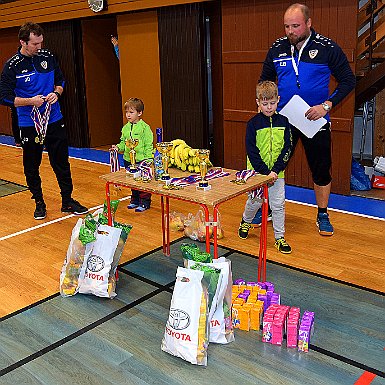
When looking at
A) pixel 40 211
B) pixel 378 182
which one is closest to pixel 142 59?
pixel 40 211

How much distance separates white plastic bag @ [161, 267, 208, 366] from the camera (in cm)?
234

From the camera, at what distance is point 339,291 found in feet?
9.96

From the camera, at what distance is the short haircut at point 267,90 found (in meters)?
3.20

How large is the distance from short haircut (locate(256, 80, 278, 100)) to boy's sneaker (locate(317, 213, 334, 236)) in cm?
118

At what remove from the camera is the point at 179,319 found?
2.37 m

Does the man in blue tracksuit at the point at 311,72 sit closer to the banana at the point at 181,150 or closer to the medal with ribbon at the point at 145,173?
the banana at the point at 181,150

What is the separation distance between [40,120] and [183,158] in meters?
→ 1.68

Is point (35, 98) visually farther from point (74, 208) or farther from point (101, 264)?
point (101, 264)

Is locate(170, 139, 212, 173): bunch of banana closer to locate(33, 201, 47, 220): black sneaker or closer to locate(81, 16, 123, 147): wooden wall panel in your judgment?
locate(33, 201, 47, 220): black sneaker

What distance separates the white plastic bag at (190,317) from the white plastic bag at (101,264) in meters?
0.66

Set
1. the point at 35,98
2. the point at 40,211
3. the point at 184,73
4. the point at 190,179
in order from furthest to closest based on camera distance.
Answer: the point at 184,73
the point at 40,211
the point at 35,98
the point at 190,179

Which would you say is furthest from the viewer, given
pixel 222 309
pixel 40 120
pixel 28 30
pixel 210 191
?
pixel 40 120

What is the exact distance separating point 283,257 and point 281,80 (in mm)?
1290

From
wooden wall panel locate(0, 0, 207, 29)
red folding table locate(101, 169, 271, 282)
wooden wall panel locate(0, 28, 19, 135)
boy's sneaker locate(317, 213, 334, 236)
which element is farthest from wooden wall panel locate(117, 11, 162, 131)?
red folding table locate(101, 169, 271, 282)
